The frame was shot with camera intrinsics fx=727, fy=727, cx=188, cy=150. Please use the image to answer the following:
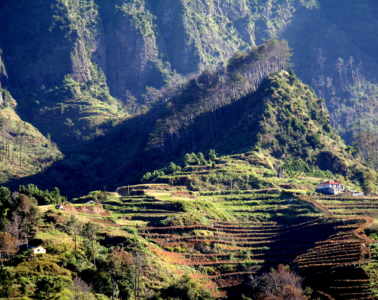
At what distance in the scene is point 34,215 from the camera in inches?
3703

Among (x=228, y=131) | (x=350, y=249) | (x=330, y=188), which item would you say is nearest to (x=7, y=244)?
(x=350, y=249)

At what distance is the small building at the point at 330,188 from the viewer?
123 m

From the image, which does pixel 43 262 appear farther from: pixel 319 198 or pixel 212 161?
pixel 212 161

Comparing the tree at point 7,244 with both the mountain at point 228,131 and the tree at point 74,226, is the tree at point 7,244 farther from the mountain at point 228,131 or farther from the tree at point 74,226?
the mountain at point 228,131

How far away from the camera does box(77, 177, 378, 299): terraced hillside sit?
89.4 meters

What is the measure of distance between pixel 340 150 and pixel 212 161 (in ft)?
97.4

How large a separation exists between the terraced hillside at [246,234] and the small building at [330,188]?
7363mm

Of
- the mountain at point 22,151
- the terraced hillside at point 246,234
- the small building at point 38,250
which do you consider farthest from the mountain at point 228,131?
the small building at point 38,250

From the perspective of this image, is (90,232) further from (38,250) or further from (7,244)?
(7,244)

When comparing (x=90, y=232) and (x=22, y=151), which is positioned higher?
(x=22, y=151)

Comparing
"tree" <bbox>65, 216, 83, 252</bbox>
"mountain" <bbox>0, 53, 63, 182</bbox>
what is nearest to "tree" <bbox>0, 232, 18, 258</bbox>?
"tree" <bbox>65, 216, 83, 252</bbox>

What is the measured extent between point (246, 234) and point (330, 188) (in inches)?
924

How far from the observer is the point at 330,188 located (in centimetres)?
12331

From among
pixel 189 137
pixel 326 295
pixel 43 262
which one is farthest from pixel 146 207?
pixel 189 137
